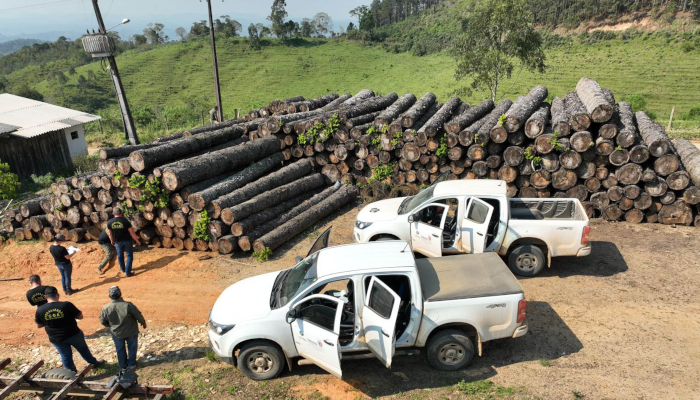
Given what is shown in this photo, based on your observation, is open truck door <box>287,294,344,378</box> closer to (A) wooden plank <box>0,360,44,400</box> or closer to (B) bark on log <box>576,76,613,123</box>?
(A) wooden plank <box>0,360,44,400</box>

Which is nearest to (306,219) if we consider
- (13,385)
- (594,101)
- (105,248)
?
(105,248)

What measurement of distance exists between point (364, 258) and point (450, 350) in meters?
1.96

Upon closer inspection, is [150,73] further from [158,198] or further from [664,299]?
[664,299]

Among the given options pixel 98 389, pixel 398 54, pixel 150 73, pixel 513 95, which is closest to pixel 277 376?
pixel 98 389

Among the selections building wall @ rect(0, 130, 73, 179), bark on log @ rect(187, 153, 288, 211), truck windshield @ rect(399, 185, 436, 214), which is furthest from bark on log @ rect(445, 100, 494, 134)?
building wall @ rect(0, 130, 73, 179)

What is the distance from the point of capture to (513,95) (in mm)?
37938

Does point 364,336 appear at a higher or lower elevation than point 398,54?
lower

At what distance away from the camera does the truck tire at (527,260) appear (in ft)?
30.5

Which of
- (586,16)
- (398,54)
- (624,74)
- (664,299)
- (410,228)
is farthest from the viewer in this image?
(398,54)

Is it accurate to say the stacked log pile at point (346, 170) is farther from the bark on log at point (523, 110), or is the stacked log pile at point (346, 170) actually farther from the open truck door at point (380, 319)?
the open truck door at point (380, 319)

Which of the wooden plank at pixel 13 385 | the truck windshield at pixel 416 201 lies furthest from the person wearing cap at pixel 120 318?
the truck windshield at pixel 416 201

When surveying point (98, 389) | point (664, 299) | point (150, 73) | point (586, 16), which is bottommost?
point (664, 299)

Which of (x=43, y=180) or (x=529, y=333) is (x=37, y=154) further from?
(x=529, y=333)

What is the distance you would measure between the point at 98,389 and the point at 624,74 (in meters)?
49.5
